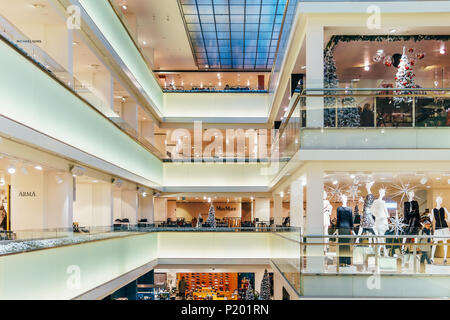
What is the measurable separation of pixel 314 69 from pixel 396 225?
3986 mm

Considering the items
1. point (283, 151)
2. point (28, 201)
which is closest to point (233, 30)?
point (283, 151)

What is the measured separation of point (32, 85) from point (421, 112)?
6718mm

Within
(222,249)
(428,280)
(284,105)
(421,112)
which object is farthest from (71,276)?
(284,105)

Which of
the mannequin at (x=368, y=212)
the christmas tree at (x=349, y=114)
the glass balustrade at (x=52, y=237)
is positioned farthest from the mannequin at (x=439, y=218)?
→ the glass balustrade at (x=52, y=237)

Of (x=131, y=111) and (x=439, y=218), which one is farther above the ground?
(x=131, y=111)

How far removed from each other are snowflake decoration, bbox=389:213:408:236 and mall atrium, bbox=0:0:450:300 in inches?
2.9

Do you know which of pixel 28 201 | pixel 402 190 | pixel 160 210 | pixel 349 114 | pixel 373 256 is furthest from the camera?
pixel 160 210

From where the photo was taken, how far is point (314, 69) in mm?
→ 9008

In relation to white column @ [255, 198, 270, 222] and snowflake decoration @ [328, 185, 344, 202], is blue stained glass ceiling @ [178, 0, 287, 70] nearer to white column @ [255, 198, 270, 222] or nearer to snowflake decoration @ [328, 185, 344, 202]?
white column @ [255, 198, 270, 222]

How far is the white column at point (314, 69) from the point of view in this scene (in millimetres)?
8555

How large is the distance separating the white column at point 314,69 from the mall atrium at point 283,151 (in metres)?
0.03

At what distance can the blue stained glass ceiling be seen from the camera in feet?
52.4

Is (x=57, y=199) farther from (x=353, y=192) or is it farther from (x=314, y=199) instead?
(x=353, y=192)
